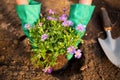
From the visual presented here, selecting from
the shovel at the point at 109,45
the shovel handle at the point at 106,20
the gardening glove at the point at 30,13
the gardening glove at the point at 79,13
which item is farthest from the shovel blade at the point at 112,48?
the gardening glove at the point at 30,13

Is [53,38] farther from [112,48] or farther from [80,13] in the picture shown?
[112,48]

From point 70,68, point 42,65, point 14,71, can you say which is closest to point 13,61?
point 14,71

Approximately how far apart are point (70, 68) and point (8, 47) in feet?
2.08

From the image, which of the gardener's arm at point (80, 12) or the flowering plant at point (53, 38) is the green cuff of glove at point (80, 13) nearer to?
the gardener's arm at point (80, 12)

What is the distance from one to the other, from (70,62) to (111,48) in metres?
0.40

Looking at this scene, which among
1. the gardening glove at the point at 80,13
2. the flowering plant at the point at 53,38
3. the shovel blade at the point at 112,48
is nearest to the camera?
the flowering plant at the point at 53,38

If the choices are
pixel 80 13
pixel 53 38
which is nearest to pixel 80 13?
pixel 80 13

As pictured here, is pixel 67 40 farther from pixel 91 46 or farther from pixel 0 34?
pixel 0 34

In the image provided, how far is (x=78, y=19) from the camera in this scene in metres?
2.12

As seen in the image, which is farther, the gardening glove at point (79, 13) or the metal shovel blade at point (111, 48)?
the metal shovel blade at point (111, 48)

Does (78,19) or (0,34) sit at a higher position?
(78,19)

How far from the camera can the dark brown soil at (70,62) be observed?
7.07ft

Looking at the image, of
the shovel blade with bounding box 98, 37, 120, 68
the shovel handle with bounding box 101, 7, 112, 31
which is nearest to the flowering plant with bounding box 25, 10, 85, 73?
the shovel blade with bounding box 98, 37, 120, 68

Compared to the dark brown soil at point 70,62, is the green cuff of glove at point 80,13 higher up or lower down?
higher up
